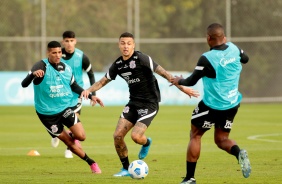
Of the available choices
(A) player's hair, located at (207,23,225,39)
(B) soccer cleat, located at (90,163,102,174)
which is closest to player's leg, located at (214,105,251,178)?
(A) player's hair, located at (207,23,225,39)

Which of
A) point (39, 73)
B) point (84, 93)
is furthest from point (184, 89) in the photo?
point (39, 73)

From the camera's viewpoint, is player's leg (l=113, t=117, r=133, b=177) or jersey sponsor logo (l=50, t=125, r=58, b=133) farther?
jersey sponsor logo (l=50, t=125, r=58, b=133)

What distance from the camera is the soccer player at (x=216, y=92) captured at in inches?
461

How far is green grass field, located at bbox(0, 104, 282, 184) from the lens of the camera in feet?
42.3

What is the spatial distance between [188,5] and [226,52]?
122ft

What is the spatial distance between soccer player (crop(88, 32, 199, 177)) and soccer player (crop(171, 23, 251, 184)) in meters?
1.68

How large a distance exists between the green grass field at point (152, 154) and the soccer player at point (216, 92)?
22.5 inches

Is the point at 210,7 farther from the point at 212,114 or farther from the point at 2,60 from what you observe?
the point at 212,114

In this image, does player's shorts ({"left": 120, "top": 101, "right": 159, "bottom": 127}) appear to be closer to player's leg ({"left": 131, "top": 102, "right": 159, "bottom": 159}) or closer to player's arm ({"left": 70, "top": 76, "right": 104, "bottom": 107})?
player's leg ({"left": 131, "top": 102, "right": 159, "bottom": 159})

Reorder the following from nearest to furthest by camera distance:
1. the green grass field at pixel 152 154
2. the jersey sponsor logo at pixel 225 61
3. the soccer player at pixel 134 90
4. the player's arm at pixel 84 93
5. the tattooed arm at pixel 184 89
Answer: the jersey sponsor logo at pixel 225 61
the tattooed arm at pixel 184 89
the green grass field at pixel 152 154
the soccer player at pixel 134 90
the player's arm at pixel 84 93

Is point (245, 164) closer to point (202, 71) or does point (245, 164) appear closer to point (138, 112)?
point (202, 71)

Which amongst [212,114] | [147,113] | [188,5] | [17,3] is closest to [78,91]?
[147,113]

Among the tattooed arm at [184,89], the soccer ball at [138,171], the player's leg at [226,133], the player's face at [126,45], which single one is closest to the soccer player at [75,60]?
the player's face at [126,45]

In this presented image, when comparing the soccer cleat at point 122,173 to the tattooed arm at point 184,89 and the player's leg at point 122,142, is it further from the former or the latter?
the tattooed arm at point 184,89
